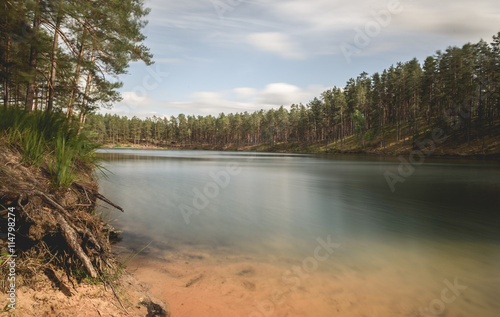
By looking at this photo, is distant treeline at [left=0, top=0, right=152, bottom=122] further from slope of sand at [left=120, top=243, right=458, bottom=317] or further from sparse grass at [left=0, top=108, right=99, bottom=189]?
slope of sand at [left=120, top=243, right=458, bottom=317]

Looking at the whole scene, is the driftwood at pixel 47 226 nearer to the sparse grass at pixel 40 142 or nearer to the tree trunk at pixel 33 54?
the sparse grass at pixel 40 142

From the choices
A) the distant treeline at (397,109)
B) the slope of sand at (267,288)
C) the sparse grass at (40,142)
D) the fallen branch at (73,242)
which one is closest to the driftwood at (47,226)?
the fallen branch at (73,242)

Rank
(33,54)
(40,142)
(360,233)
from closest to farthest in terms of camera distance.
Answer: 1. (40,142)
2. (360,233)
3. (33,54)

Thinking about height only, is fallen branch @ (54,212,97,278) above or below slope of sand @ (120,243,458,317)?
above

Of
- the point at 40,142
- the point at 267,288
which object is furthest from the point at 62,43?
the point at 267,288

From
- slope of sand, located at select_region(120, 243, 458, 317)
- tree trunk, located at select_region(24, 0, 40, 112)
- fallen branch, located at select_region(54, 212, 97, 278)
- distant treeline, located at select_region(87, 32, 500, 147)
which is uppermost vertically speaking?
distant treeline, located at select_region(87, 32, 500, 147)

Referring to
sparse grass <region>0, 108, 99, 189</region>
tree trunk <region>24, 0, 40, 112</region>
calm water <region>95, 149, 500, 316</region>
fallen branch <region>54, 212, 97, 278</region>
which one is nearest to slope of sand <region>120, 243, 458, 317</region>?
calm water <region>95, 149, 500, 316</region>

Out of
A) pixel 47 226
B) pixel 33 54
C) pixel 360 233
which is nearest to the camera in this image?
pixel 47 226

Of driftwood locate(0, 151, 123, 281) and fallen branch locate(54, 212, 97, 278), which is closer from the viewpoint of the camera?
driftwood locate(0, 151, 123, 281)

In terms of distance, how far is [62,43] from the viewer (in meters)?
14.9

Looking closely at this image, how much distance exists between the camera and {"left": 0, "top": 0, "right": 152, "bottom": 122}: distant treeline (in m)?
11.5

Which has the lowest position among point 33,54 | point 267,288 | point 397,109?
point 267,288

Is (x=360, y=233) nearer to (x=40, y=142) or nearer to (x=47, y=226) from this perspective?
(x=47, y=226)

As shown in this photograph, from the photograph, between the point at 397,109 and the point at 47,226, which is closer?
the point at 47,226
